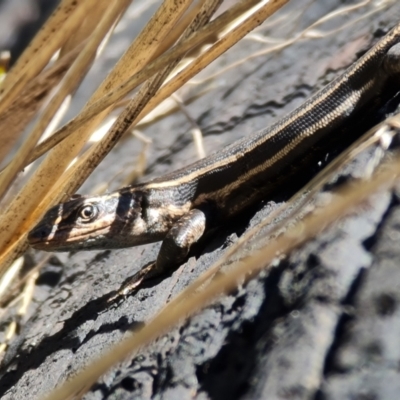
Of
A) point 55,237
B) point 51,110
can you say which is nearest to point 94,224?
point 55,237

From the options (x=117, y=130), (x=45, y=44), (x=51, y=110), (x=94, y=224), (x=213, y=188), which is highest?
(x=45, y=44)

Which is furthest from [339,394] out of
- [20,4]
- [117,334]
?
[20,4]

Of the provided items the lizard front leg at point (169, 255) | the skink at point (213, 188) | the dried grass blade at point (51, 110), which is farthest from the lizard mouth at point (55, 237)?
the dried grass blade at point (51, 110)

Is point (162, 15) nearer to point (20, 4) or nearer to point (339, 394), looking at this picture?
point (339, 394)

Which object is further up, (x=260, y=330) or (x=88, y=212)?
(x=260, y=330)

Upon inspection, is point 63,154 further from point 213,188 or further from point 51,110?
point 213,188

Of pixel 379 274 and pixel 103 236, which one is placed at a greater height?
pixel 379 274

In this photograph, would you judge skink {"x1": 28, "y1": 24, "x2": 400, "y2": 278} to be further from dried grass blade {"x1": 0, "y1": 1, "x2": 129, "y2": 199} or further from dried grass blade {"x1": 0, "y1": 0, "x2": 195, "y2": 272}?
dried grass blade {"x1": 0, "y1": 1, "x2": 129, "y2": 199}

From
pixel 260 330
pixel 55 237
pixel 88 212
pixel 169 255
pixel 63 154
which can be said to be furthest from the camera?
pixel 88 212
